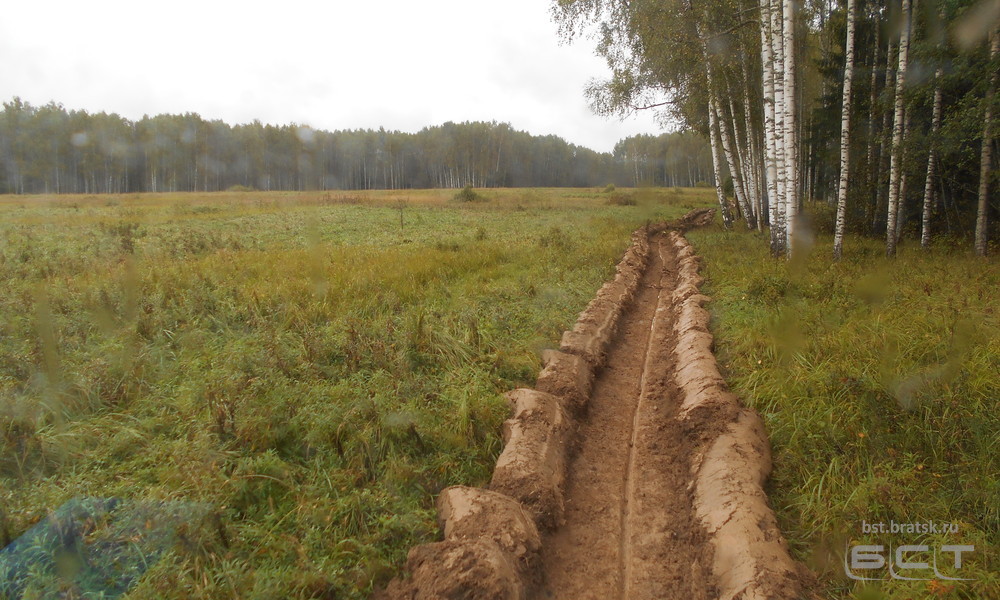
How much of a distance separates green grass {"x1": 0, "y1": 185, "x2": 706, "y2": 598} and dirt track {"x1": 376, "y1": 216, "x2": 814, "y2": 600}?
0.37 m

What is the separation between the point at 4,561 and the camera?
276cm

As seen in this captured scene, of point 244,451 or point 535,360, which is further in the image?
point 535,360

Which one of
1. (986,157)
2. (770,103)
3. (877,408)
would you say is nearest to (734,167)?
(770,103)

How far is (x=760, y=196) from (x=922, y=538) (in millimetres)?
16577

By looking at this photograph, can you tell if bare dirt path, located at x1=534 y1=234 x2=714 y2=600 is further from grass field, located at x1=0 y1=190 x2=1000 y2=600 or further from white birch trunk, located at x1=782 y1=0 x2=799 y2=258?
white birch trunk, located at x1=782 y1=0 x2=799 y2=258

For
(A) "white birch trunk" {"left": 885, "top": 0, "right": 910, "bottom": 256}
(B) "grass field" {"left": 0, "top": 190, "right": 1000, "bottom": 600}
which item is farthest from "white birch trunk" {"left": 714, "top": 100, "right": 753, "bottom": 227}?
(B) "grass field" {"left": 0, "top": 190, "right": 1000, "bottom": 600}

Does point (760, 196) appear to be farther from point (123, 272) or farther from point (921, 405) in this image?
point (123, 272)

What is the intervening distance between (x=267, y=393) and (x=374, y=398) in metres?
→ 0.98

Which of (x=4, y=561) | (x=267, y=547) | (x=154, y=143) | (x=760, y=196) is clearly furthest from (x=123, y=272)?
(x=154, y=143)

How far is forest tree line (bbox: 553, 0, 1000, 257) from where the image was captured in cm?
946

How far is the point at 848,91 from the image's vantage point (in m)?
10.2

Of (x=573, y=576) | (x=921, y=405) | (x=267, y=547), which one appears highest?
(x=921, y=405)

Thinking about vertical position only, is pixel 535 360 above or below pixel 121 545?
above

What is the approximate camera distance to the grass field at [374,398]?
10.4ft
